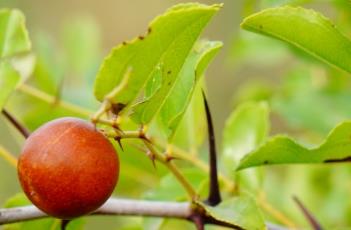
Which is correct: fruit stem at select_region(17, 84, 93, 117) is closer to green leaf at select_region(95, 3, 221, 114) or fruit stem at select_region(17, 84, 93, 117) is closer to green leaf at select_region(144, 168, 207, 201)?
green leaf at select_region(144, 168, 207, 201)

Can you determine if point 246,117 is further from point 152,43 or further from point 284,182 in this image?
point 284,182

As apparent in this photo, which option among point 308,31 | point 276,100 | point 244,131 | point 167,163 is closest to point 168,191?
point 244,131

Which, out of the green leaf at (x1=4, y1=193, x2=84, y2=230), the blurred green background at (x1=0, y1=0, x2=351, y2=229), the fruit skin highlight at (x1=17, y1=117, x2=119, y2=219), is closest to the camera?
the fruit skin highlight at (x1=17, y1=117, x2=119, y2=219)

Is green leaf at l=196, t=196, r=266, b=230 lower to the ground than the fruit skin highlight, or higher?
Result: lower

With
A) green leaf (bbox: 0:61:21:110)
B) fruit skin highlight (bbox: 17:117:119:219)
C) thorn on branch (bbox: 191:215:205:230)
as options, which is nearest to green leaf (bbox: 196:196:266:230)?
thorn on branch (bbox: 191:215:205:230)

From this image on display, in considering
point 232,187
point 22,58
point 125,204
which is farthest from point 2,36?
point 232,187
